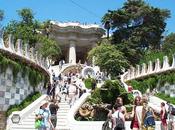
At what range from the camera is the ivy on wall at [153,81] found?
38.9 m

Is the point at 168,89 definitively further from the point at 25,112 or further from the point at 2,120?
the point at 2,120

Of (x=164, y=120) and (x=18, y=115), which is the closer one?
(x=164, y=120)

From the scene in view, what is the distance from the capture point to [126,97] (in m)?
28.7

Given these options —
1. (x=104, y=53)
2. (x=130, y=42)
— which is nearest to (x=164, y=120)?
(x=104, y=53)

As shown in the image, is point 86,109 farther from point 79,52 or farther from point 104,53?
point 79,52

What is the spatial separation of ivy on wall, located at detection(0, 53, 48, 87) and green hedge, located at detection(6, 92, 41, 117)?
66 centimetres

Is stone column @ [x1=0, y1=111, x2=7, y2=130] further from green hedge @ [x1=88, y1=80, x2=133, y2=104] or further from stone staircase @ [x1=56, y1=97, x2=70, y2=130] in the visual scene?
green hedge @ [x1=88, y1=80, x2=133, y2=104]

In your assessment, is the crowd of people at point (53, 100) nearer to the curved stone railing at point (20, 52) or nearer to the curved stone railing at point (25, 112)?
the curved stone railing at point (25, 112)

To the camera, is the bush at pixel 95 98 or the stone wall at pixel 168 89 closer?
the bush at pixel 95 98

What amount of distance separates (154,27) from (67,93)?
1546 inches

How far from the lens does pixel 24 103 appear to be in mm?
27250

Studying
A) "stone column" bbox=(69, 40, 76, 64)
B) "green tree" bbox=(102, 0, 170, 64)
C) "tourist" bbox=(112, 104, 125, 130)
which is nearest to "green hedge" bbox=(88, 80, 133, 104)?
"tourist" bbox=(112, 104, 125, 130)

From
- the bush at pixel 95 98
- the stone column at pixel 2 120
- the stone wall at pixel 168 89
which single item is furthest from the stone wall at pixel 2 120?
the stone wall at pixel 168 89

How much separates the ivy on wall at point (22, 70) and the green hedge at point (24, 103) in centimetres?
66
